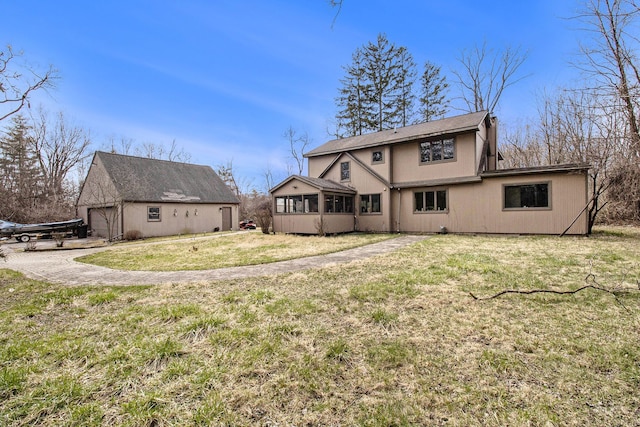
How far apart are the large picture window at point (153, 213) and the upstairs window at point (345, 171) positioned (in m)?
12.2

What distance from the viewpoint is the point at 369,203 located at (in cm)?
1641

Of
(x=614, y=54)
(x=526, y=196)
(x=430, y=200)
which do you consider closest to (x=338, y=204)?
(x=430, y=200)

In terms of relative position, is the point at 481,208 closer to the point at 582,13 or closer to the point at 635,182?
the point at 635,182

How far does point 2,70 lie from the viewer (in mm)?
5539

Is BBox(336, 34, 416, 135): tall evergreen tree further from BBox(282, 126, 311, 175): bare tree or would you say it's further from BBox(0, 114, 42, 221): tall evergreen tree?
BBox(0, 114, 42, 221): tall evergreen tree

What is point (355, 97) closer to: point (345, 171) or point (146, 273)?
point (345, 171)

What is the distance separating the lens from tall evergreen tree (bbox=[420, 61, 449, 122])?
81.2 ft

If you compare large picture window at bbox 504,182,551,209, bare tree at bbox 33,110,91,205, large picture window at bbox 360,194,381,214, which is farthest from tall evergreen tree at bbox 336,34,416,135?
bare tree at bbox 33,110,91,205

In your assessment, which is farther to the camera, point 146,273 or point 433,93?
point 433,93

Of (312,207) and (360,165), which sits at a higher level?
(360,165)

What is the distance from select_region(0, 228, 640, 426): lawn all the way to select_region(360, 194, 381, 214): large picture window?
11004mm

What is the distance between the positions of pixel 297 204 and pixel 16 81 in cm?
1124

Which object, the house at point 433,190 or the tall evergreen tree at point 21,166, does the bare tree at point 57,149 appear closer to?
the tall evergreen tree at point 21,166

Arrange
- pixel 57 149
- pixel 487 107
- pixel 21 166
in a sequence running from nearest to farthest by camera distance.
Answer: pixel 487 107, pixel 21 166, pixel 57 149
